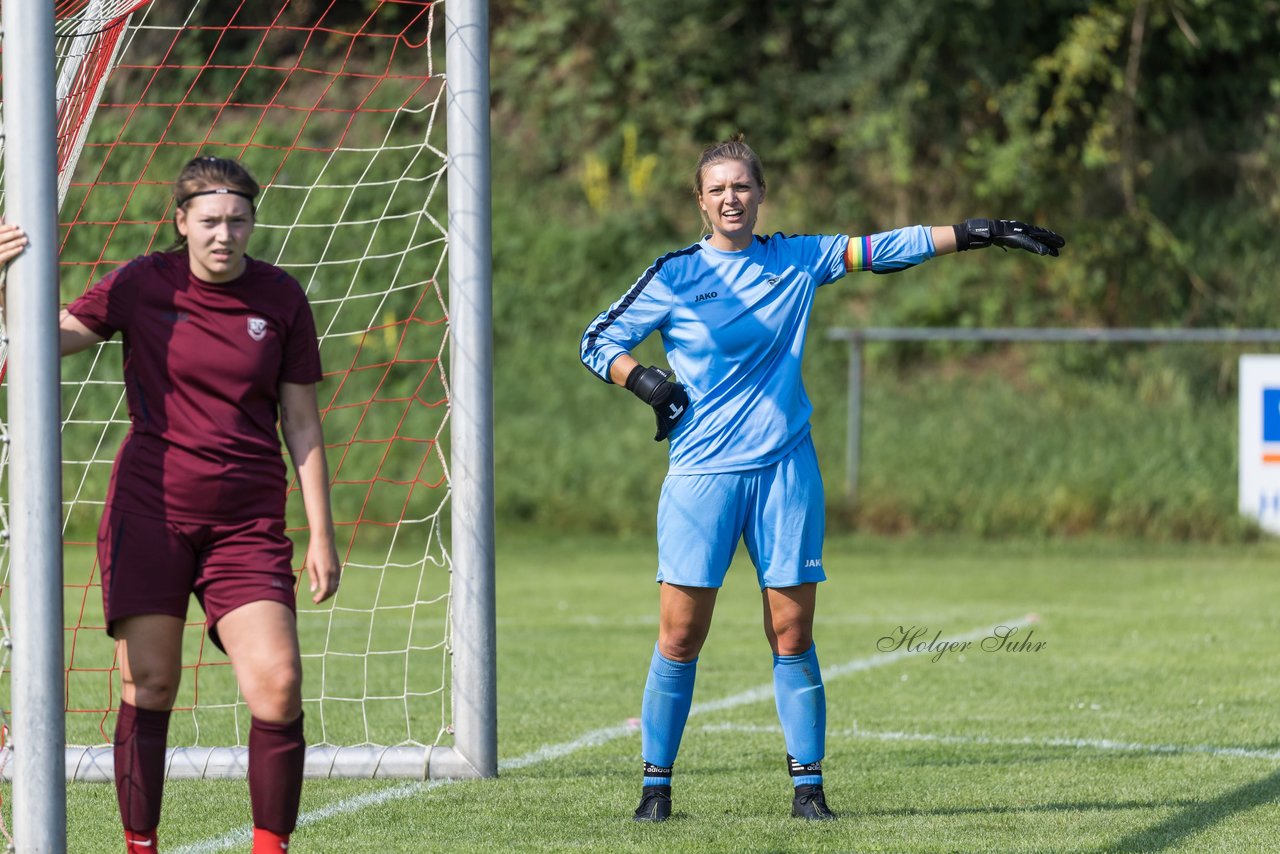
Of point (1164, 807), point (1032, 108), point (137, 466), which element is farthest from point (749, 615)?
point (1032, 108)

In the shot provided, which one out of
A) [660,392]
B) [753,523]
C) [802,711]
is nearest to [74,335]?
[660,392]

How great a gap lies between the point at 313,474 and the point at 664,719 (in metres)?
1.61

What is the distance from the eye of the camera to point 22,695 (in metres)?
3.61

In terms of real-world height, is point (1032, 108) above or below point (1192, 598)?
above

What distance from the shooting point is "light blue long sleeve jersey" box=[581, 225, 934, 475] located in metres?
5.03

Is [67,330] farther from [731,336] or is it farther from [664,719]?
[664,719]

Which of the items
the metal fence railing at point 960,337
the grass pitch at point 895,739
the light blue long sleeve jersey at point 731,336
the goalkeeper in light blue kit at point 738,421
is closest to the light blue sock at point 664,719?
the goalkeeper in light blue kit at point 738,421

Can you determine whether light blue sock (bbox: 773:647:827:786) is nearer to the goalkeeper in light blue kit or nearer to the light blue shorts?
the goalkeeper in light blue kit

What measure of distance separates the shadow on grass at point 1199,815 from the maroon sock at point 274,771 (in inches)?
88.0

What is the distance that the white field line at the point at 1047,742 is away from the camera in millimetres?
6180

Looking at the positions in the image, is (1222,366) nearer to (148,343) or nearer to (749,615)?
(749,615)

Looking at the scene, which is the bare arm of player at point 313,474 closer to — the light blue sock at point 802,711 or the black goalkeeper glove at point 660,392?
the black goalkeeper glove at point 660,392

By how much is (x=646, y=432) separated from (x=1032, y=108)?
5.76 metres

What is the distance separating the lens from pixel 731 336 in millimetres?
5027
